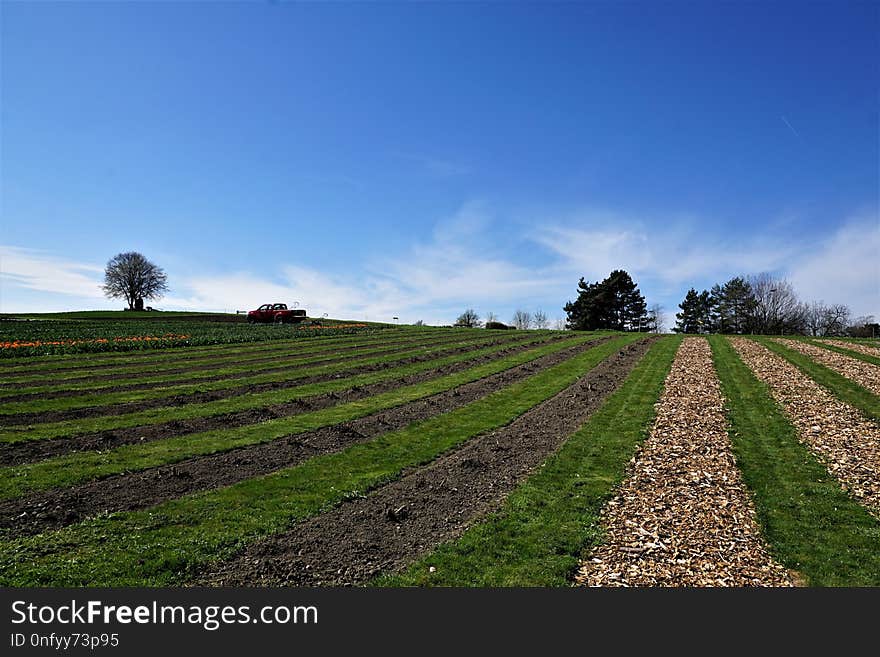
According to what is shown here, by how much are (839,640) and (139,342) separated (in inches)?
1384

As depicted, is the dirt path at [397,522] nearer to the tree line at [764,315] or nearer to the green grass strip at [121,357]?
the green grass strip at [121,357]

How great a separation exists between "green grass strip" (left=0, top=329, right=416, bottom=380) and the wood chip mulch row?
31052 mm

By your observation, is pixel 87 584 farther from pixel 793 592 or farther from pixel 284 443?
pixel 793 592

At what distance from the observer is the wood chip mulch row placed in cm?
1933

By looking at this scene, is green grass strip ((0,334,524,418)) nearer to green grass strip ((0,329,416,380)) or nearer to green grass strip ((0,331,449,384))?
green grass strip ((0,331,449,384))

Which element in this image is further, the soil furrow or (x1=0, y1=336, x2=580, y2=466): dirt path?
the soil furrow

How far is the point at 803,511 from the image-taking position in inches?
306

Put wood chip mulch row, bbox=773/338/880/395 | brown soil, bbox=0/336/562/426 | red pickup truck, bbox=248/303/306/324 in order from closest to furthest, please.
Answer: brown soil, bbox=0/336/562/426
wood chip mulch row, bbox=773/338/880/395
red pickup truck, bbox=248/303/306/324

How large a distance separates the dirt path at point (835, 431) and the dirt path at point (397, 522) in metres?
5.80

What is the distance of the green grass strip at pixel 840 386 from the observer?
15214 mm

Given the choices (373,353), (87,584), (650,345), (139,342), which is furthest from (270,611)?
(650,345)

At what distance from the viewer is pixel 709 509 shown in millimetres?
7742

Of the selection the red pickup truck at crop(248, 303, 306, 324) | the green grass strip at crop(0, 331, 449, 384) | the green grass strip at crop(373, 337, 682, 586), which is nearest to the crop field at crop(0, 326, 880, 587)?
the green grass strip at crop(373, 337, 682, 586)

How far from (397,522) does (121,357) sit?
2498cm
